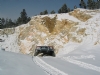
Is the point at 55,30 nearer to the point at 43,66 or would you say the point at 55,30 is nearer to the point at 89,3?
the point at 43,66

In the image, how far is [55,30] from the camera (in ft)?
149

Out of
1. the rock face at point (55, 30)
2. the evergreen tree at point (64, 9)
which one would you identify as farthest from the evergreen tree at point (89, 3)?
Result: the rock face at point (55, 30)

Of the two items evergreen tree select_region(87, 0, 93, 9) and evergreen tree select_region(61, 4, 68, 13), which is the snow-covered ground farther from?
evergreen tree select_region(61, 4, 68, 13)

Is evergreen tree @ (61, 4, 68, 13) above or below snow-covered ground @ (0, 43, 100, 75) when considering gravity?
above

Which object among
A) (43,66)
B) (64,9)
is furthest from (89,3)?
(43,66)

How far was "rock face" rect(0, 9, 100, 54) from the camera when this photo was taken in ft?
127

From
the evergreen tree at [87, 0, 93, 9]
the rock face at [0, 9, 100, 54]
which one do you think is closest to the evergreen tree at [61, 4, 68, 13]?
the evergreen tree at [87, 0, 93, 9]

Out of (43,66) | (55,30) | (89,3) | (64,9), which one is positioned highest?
(89,3)

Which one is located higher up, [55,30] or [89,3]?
[89,3]

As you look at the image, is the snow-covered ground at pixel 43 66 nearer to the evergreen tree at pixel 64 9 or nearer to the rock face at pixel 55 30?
the rock face at pixel 55 30

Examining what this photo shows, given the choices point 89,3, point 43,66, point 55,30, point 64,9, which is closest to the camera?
point 43,66

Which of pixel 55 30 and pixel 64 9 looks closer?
pixel 55 30

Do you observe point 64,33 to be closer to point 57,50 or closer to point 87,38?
point 57,50

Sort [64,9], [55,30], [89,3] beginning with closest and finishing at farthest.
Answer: [55,30] < [89,3] < [64,9]
